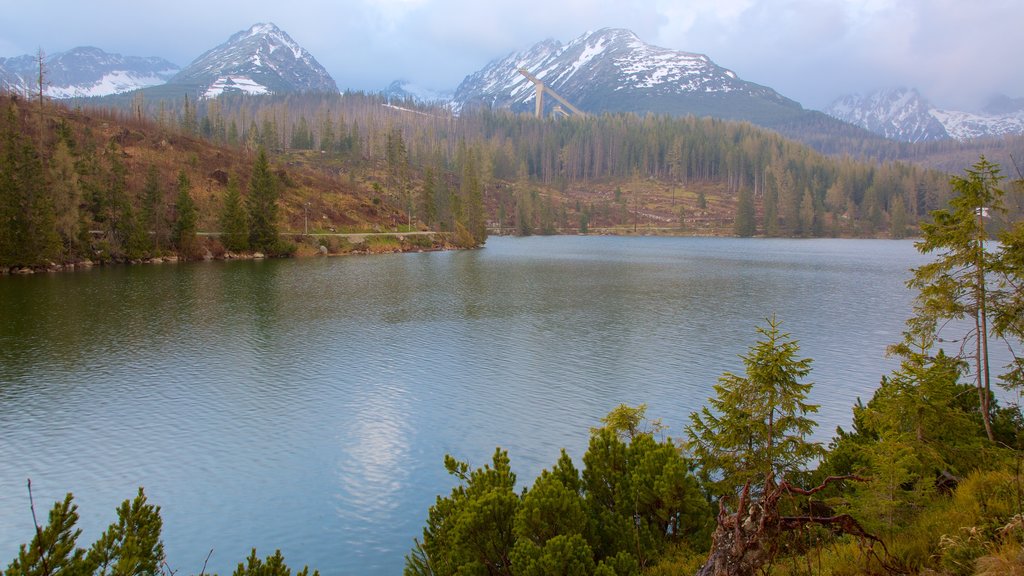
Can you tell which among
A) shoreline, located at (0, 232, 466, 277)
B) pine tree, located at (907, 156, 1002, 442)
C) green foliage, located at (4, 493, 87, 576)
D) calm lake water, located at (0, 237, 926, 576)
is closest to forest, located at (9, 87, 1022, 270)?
shoreline, located at (0, 232, 466, 277)

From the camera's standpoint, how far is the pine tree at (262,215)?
90688 mm

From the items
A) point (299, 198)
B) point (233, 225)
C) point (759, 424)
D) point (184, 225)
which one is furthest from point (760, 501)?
point (299, 198)

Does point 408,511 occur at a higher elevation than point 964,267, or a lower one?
lower

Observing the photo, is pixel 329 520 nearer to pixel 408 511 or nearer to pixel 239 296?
pixel 408 511

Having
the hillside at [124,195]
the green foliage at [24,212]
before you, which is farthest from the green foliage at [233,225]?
the green foliage at [24,212]

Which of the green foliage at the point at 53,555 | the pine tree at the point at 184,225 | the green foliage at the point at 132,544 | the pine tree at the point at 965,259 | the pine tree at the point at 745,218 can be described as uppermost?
the pine tree at the point at 745,218

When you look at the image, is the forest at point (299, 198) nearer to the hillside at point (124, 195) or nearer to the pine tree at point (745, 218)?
the hillside at point (124, 195)

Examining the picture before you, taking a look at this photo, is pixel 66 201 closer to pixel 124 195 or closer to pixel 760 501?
pixel 124 195

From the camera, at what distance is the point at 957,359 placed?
1391 cm

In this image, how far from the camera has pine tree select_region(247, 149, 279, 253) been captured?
9069cm

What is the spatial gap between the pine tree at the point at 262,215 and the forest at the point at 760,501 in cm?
→ 8394

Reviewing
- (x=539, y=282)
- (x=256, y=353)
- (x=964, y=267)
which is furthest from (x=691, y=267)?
(x=964, y=267)

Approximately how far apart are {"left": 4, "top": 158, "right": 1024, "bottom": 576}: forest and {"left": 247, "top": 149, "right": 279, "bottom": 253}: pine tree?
83939mm

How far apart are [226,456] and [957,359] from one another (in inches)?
763
